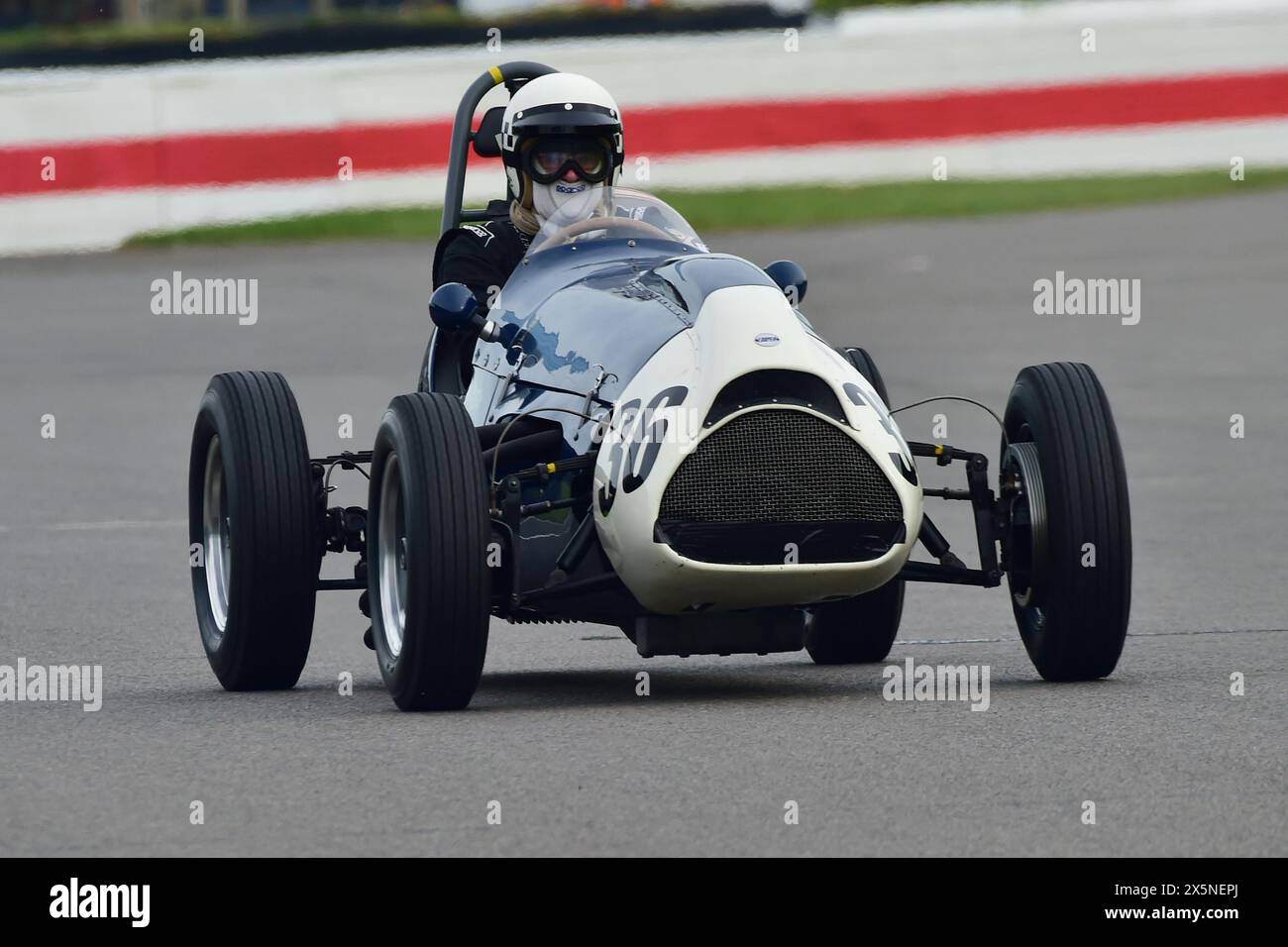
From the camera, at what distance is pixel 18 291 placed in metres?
23.6

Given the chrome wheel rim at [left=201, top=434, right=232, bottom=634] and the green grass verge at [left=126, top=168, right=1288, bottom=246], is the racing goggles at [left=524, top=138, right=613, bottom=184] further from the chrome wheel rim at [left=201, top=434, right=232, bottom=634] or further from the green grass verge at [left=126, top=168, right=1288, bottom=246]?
the green grass verge at [left=126, top=168, right=1288, bottom=246]

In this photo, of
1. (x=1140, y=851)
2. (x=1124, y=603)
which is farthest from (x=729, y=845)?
(x=1124, y=603)

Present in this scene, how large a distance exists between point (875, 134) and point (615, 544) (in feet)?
64.8

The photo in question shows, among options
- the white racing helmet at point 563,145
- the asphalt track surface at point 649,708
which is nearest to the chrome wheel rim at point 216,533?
the asphalt track surface at point 649,708

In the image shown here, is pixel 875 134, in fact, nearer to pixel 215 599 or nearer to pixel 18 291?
pixel 18 291

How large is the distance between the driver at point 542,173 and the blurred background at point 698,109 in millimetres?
15443

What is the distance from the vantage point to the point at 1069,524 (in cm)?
783

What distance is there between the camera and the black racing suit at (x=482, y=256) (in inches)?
370

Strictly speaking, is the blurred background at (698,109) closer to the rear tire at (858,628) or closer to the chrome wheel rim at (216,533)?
the chrome wheel rim at (216,533)

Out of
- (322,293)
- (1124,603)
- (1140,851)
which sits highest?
(322,293)

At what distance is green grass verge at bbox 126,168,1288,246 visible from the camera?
25328 mm

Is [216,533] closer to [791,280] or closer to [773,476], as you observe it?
[791,280]

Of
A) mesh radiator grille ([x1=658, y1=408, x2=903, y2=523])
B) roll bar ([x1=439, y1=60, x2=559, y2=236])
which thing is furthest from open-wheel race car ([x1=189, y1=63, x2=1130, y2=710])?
roll bar ([x1=439, y1=60, x2=559, y2=236])

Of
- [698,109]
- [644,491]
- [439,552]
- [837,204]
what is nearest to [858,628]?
[644,491]
